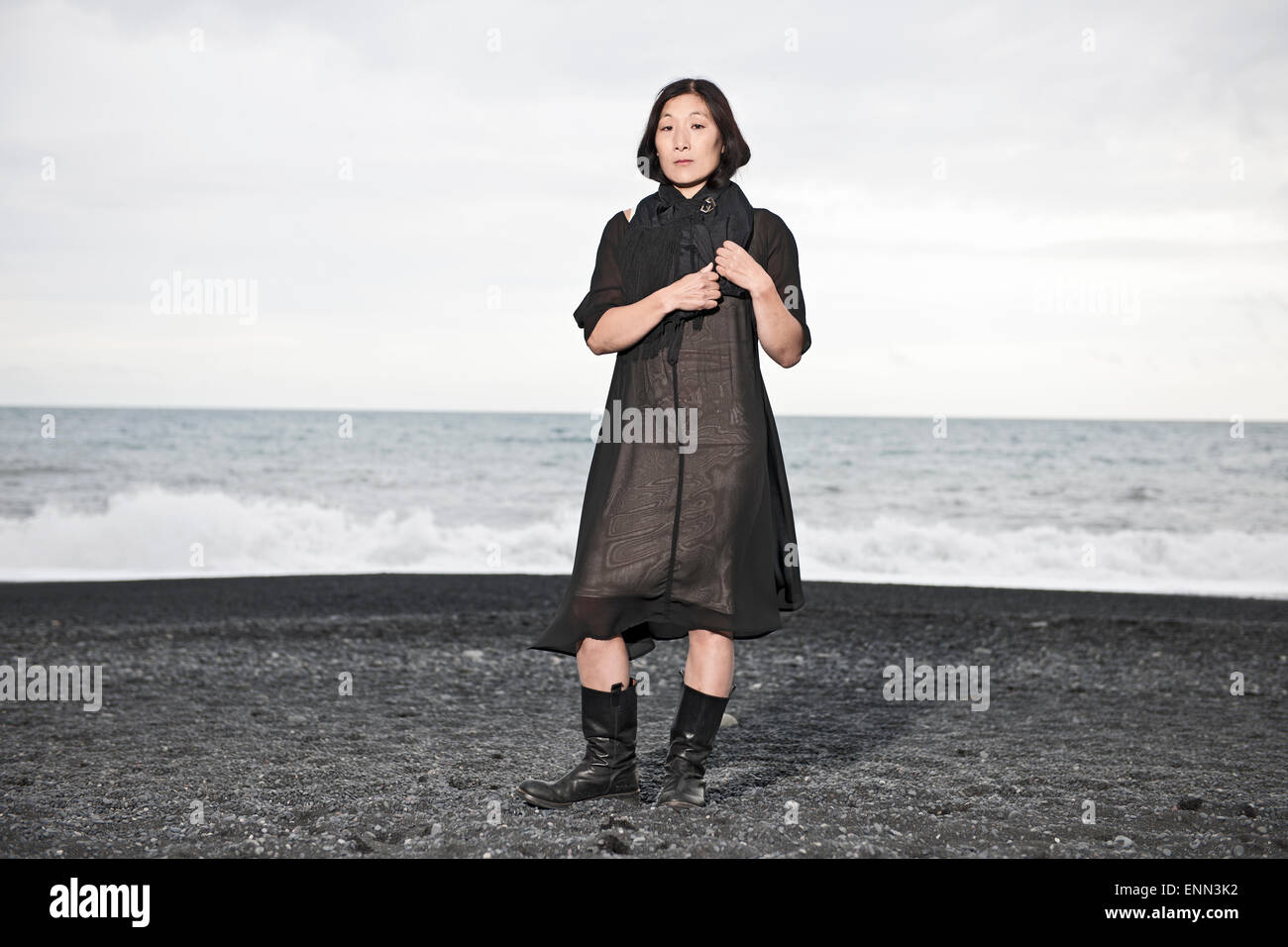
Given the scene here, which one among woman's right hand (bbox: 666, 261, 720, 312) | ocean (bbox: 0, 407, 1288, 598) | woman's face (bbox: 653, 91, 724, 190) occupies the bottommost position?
ocean (bbox: 0, 407, 1288, 598)

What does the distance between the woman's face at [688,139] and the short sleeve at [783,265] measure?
0.23 metres

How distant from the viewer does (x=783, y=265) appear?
136 inches

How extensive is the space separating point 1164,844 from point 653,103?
2703 mm

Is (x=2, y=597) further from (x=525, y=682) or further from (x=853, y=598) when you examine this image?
(x=853, y=598)

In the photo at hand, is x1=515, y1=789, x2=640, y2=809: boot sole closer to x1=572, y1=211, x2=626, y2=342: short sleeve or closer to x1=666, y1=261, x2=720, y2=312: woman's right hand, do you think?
x1=572, y1=211, x2=626, y2=342: short sleeve

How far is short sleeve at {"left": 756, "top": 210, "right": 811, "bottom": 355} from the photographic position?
3.43 m

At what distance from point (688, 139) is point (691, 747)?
1.85m

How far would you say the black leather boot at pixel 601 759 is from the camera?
138 inches

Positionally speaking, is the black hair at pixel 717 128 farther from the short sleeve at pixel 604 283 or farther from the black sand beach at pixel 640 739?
the black sand beach at pixel 640 739

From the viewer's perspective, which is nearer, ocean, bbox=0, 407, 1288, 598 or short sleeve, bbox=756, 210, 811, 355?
short sleeve, bbox=756, 210, 811, 355

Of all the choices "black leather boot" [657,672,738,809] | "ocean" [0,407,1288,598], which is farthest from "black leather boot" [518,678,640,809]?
"ocean" [0,407,1288,598]

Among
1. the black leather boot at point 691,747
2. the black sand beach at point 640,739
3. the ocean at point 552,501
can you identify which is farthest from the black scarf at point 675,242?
the ocean at point 552,501

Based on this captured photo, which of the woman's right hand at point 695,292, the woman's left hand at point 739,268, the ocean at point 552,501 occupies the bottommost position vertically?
the ocean at point 552,501
